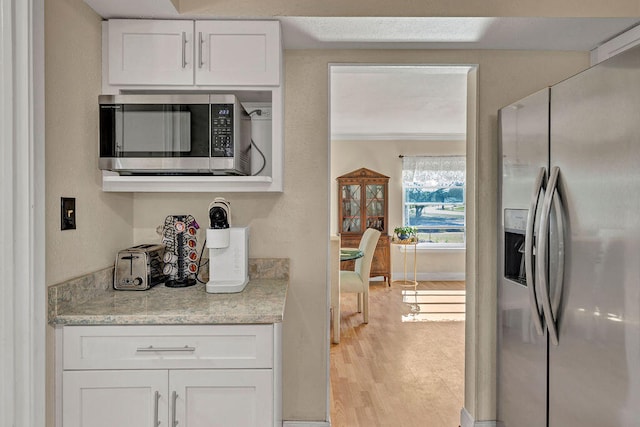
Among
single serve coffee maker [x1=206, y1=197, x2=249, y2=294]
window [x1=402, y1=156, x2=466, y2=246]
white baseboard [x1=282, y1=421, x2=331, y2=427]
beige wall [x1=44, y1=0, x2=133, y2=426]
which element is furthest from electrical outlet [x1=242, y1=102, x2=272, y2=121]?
window [x1=402, y1=156, x2=466, y2=246]

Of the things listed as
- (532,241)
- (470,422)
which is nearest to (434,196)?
(470,422)

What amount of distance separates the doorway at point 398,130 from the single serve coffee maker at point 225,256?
1013mm

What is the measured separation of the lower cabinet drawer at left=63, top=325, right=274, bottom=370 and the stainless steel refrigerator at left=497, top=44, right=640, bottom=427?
1152mm

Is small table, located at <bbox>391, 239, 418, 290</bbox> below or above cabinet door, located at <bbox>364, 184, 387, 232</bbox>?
below

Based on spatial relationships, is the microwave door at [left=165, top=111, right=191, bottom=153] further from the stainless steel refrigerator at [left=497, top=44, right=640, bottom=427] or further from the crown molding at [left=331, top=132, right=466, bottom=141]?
the crown molding at [left=331, top=132, right=466, bottom=141]

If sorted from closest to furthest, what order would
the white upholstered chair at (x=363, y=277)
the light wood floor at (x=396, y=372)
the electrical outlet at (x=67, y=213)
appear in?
the electrical outlet at (x=67, y=213) → the light wood floor at (x=396, y=372) → the white upholstered chair at (x=363, y=277)

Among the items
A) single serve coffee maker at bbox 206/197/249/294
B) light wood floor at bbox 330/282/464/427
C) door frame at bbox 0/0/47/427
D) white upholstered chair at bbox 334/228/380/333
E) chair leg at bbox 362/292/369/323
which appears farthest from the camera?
chair leg at bbox 362/292/369/323

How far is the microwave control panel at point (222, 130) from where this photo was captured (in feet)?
6.04

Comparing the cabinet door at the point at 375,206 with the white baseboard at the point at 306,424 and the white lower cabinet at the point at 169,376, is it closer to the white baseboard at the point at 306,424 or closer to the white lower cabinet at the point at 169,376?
the white baseboard at the point at 306,424

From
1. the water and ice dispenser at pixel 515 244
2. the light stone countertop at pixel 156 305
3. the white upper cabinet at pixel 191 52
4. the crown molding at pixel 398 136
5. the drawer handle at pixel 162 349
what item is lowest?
the drawer handle at pixel 162 349

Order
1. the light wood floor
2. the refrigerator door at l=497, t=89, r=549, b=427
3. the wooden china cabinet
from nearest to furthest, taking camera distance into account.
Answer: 1. the refrigerator door at l=497, t=89, r=549, b=427
2. the light wood floor
3. the wooden china cabinet

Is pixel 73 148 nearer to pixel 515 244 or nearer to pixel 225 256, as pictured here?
pixel 225 256

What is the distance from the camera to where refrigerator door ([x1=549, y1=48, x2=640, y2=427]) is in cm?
133

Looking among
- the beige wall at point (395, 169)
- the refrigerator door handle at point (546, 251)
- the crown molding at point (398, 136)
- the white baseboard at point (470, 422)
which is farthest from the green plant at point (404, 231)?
the refrigerator door handle at point (546, 251)
